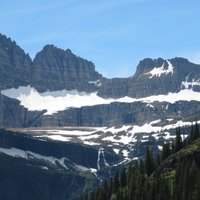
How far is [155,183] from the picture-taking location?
197000 millimetres

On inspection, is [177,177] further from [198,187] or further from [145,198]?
[198,187]

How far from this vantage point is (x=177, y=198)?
185 meters

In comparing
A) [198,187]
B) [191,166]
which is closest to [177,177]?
[191,166]

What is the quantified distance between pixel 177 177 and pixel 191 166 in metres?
4.77

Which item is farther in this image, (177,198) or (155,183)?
(155,183)

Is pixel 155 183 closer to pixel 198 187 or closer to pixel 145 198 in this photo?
pixel 145 198

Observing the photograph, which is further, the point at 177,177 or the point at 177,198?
the point at 177,177

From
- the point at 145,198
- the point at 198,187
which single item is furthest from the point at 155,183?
the point at 198,187

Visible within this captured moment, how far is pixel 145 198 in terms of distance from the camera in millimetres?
199000

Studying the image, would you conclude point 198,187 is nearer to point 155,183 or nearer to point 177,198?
point 177,198

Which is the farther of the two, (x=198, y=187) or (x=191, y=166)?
(x=191, y=166)

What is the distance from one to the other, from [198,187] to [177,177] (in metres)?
22.9

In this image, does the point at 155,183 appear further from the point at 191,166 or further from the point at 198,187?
the point at 198,187

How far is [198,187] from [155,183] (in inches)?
914
